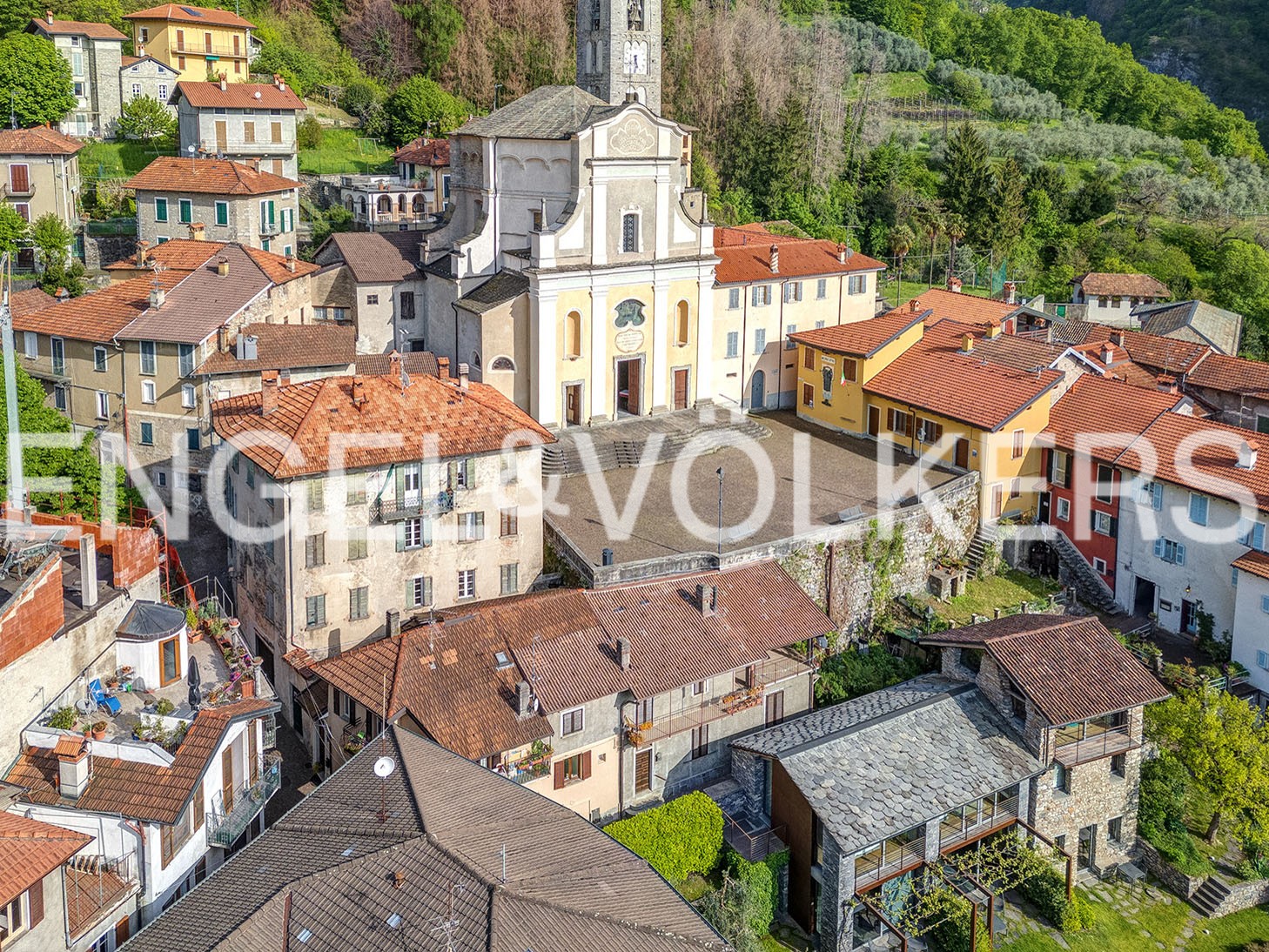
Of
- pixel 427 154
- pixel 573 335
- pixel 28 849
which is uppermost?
pixel 427 154

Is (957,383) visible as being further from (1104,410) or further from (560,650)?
Result: (560,650)

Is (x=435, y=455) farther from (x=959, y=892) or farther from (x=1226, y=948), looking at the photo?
(x=1226, y=948)

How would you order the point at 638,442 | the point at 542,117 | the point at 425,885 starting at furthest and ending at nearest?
1. the point at 542,117
2. the point at 638,442
3. the point at 425,885

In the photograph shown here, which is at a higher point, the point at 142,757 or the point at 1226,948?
the point at 142,757

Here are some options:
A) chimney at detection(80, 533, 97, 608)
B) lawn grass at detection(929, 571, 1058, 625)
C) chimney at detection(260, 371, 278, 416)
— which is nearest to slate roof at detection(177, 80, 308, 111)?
chimney at detection(260, 371, 278, 416)

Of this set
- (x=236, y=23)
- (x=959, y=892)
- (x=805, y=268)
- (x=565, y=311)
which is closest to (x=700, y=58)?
(x=236, y=23)

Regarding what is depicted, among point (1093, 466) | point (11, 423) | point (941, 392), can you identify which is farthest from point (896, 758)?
point (11, 423)

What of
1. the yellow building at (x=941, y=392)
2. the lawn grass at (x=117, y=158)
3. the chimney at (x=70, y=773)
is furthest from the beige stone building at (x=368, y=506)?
the lawn grass at (x=117, y=158)
